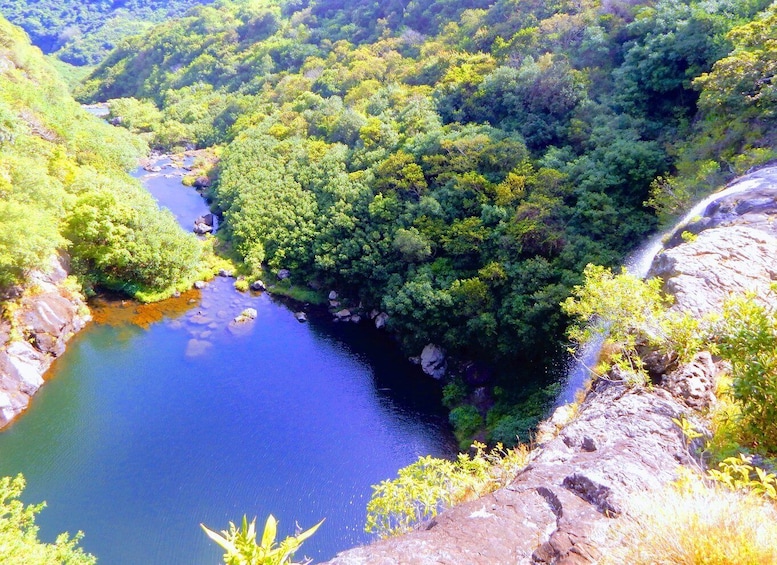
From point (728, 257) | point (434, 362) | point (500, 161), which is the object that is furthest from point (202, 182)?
point (728, 257)

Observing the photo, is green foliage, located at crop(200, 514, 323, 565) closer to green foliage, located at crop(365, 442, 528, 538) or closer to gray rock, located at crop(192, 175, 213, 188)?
green foliage, located at crop(365, 442, 528, 538)

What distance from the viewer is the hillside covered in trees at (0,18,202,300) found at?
73.8 ft

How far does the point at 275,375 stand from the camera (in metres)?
24.5

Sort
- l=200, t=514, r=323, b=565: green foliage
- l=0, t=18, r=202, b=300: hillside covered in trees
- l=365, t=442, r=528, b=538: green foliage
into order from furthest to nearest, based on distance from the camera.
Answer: l=0, t=18, r=202, b=300: hillside covered in trees
l=365, t=442, r=528, b=538: green foliage
l=200, t=514, r=323, b=565: green foliage

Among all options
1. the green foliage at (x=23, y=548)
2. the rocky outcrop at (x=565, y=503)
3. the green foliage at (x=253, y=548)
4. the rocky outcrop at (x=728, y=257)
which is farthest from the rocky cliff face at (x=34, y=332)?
the rocky outcrop at (x=728, y=257)

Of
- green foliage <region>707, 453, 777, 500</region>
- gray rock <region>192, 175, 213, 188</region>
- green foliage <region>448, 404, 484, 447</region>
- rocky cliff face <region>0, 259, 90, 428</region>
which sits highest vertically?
green foliage <region>707, 453, 777, 500</region>

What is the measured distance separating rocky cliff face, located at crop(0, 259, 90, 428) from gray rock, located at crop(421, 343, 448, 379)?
1856 centimetres

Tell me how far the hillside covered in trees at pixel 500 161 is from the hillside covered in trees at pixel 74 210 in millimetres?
6045

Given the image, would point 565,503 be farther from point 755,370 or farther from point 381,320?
point 381,320

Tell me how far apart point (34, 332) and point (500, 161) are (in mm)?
26027

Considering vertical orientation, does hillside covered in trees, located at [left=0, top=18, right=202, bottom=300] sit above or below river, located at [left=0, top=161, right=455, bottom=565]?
above

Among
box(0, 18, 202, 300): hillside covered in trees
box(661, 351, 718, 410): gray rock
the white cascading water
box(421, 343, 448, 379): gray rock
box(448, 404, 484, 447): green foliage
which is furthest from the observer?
box(421, 343, 448, 379): gray rock

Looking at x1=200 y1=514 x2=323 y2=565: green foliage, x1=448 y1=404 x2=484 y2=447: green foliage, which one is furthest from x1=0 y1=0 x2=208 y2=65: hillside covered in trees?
x1=200 y1=514 x2=323 y2=565: green foliage

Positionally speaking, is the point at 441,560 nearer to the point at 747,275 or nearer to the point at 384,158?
the point at 747,275
